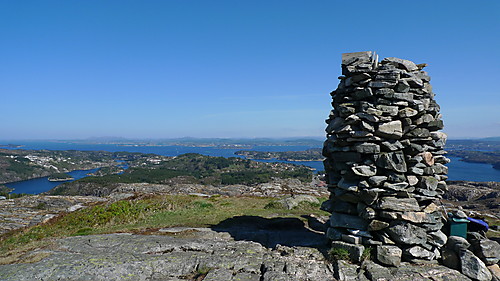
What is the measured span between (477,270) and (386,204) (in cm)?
272

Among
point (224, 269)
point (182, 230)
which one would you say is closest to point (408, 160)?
point (224, 269)

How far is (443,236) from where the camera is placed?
29.2ft

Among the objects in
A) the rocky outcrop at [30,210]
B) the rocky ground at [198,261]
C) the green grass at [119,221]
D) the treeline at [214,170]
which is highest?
the rocky ground at [198,261]

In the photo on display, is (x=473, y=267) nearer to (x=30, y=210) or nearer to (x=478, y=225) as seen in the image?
(x=478, y=225)

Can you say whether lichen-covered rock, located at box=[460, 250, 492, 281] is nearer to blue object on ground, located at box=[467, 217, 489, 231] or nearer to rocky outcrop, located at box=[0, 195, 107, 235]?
blue object on ground, located at box=[467, 217, 489, 231]

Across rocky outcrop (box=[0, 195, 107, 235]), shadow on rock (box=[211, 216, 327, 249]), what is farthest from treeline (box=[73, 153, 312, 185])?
shadow on rock (box=[211, 216, 327, 249])

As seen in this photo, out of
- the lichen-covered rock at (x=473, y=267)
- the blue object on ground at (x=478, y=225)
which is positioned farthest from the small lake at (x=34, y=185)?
the lichen-covered rock at (x=473, y=267)

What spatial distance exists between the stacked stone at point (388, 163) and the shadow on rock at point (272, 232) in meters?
1.89

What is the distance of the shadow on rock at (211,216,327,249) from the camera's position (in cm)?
1102

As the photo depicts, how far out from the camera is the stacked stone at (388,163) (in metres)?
8.71

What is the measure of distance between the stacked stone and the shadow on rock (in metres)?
1.89

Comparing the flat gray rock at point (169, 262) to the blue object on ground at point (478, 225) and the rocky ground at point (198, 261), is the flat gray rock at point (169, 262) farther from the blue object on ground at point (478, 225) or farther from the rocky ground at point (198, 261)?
the blue object on ground at point (478, 225)

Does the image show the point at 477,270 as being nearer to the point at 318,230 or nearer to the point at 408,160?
the point at 408,160

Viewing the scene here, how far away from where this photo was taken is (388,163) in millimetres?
8898
